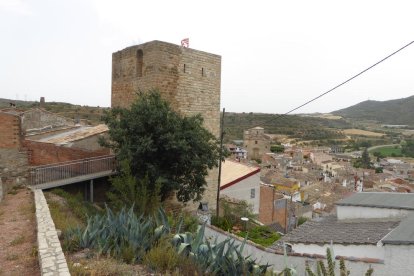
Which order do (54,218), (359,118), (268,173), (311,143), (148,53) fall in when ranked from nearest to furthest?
1. (54,218)
2. (148,53)
3. (268,173)
4. (311,143)
5. (359,118)

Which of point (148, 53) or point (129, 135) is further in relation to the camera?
point (148, 53)

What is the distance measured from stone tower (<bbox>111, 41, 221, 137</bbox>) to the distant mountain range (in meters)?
143

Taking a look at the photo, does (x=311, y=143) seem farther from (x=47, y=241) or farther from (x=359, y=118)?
(x=47, y=241)

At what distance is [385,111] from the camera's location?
15800cm

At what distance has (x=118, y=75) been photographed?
A: 14.1 meters

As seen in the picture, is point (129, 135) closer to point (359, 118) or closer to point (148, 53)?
point (148, 53)

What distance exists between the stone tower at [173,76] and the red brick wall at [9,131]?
409 cm

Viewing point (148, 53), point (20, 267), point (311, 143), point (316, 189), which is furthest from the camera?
point (311, 143)

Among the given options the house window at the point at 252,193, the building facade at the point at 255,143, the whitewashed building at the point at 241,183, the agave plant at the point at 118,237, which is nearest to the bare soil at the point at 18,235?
the agave plant at the point at 118,237

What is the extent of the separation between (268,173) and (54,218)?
39.7 m

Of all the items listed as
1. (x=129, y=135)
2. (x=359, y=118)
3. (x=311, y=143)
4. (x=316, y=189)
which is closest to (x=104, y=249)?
(x=129, y=135)

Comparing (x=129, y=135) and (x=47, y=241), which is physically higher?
(x=129, y=135)

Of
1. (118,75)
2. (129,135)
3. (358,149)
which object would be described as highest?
(118,75)

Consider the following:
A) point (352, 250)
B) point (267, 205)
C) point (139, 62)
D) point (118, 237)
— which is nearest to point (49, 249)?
point (118, 237)
